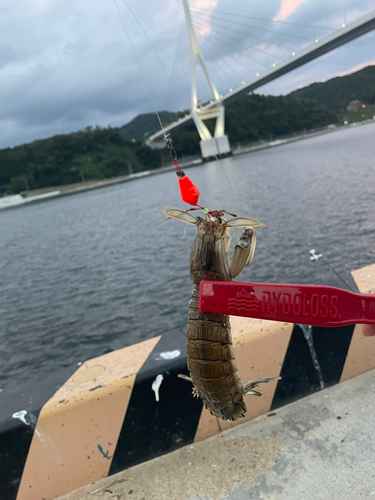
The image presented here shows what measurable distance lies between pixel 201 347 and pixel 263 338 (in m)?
1.81

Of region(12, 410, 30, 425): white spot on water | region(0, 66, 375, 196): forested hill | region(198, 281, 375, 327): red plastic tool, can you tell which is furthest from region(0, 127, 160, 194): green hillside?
region(198, 281, 375, 327): red plastic tool

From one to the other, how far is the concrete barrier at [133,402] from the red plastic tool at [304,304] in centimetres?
202

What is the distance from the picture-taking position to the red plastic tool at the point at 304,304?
1.34 metres

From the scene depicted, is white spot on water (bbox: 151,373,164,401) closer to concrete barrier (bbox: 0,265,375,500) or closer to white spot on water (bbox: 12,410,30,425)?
concrete barrier (bbox: 0,265,375,500)

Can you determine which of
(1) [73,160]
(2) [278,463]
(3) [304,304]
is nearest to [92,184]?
(1) [73,160]

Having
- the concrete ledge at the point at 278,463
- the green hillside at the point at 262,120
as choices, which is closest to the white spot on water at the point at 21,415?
the concrete ledge at the point at 278,463

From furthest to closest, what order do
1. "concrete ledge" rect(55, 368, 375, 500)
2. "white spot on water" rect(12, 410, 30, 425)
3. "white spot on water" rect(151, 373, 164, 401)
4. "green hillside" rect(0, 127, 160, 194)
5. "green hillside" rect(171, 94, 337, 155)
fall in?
"green hillside" rect(0, 127, 160, 194), "green hillside" rect(171, 94, 337, 155), "white spot on water" rect(151, 373, 164, 401), "white spot on water" rect(12, 410, 30, 425), "concrete ledge" rect(55, 368, 375, 500)

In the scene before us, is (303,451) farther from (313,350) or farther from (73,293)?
(73,293)

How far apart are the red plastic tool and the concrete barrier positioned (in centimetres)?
202

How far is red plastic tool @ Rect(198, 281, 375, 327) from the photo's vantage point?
1.34 metres

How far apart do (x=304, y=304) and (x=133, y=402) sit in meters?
2.28

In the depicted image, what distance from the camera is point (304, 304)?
1.34m

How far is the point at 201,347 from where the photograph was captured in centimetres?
175

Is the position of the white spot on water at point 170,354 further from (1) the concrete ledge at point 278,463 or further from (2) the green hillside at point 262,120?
(2) the green hillside at point 262,120
